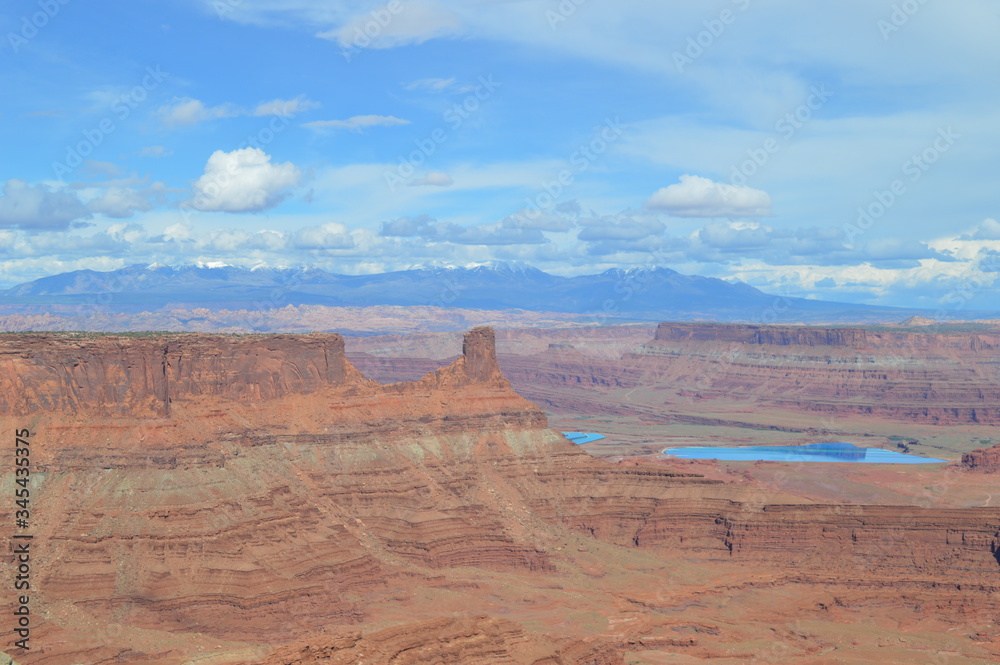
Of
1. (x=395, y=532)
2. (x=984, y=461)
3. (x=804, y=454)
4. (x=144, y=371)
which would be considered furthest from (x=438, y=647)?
(x=804, y=454)

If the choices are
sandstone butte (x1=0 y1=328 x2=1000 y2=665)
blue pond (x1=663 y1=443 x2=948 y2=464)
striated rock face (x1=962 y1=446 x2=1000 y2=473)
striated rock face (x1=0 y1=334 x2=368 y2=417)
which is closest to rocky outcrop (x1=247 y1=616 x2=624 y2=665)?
sandstone butte (x1=0 y1=328 x2=1000 y2=665)

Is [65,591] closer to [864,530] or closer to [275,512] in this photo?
[275,512]

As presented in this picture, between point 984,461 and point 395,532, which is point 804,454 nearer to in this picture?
point 984,461

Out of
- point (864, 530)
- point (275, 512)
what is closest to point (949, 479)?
point (864, 530)

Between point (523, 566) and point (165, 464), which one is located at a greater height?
point (165, 464)

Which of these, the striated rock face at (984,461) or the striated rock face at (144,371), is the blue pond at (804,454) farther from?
the striated rock face at (144,371)

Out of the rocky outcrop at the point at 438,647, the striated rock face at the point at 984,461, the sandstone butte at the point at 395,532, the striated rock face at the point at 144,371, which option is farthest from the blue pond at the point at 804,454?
the rocky outcrop at the point at 438,647
